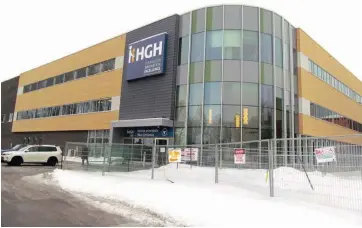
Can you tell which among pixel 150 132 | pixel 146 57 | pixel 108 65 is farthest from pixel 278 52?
pixel 108 65

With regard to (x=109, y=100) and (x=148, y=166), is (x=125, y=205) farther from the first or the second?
(x=109, y=100)

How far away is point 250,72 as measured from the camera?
82.2 ft

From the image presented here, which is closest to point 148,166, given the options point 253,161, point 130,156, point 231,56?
point 130,156

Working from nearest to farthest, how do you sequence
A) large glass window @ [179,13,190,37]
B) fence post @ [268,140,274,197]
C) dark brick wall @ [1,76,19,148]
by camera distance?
fence post @ [268,140,274,197], large glass window @ [179,13,190,37], dark brick wall @ [1,76,19,148]

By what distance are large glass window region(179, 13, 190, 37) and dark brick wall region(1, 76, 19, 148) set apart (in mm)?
38429

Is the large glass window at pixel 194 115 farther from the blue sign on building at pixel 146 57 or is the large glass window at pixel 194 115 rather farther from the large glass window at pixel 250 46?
the large glass window at pixel 250 46

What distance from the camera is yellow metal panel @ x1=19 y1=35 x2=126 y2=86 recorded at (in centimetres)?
3412

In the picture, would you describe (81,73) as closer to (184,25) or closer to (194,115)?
(184,25)

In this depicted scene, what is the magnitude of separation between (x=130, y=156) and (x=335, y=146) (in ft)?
37.1

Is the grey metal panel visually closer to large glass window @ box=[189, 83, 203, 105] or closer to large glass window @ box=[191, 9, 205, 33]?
large glass window @ box=[189, 83, 203, 105]

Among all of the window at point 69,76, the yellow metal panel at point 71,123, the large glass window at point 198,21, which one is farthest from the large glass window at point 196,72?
the window at point 69,76

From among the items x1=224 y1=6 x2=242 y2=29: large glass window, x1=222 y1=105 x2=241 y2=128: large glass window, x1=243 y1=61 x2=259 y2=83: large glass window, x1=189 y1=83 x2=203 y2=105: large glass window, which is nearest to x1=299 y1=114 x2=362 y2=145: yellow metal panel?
x1=243 y1=61 x2=259 y2=83: large glass window

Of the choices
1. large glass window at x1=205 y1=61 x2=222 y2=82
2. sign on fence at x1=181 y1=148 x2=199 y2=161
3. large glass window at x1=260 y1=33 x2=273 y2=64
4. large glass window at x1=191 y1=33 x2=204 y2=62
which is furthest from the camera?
large glass window at x1=191 y1=33 x2=204 y2=62

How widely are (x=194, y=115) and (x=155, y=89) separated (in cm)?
486
